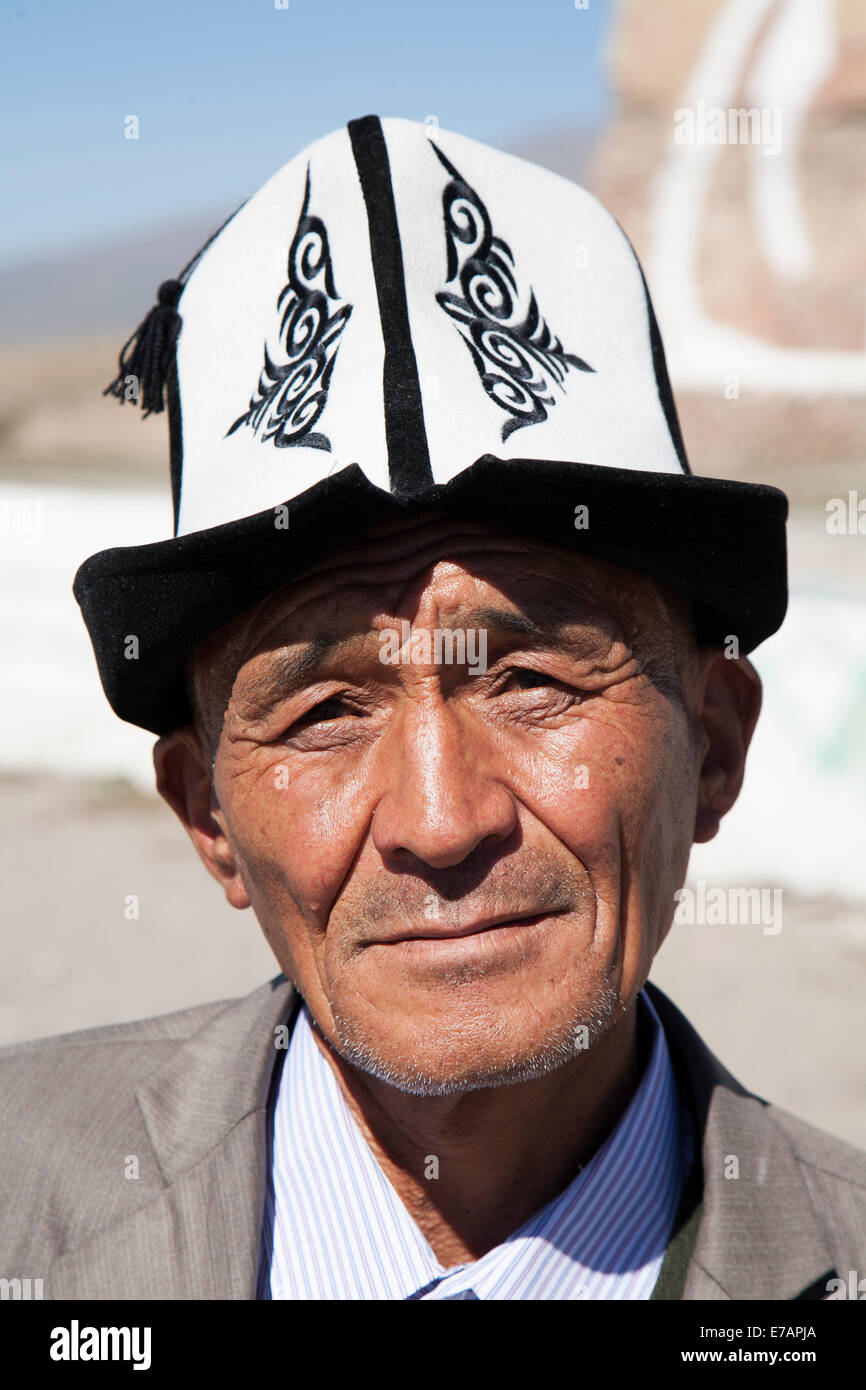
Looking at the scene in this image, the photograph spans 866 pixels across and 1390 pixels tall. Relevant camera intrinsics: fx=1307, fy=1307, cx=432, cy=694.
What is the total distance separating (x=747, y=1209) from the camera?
6.46 ft

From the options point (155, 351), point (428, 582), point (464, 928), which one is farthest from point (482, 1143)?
point (155, 351)

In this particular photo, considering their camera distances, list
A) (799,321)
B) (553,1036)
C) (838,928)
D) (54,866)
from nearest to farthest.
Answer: (553,1036) < (838,928) < (54,866) < (799,321)

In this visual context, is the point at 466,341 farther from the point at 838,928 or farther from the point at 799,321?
the point at 799,321

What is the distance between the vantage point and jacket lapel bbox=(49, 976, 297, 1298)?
1.89m

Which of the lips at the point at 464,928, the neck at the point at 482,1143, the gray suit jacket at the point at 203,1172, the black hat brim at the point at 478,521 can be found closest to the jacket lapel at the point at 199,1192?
the gray suit jacket at the point at 203,1172

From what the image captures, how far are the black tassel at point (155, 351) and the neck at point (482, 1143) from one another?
1.13 metres

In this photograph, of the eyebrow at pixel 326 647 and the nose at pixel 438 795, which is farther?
the eyebrow at pixel 326 647

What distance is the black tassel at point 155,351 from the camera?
2.12 m

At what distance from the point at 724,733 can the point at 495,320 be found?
776 millimetres

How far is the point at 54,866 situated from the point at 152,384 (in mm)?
5665

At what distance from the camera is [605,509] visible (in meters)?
1.76

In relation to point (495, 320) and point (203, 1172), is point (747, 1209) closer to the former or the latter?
point (203, 1172)

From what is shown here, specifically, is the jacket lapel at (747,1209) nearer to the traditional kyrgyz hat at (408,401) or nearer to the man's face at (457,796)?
the man's face at (457,796)
